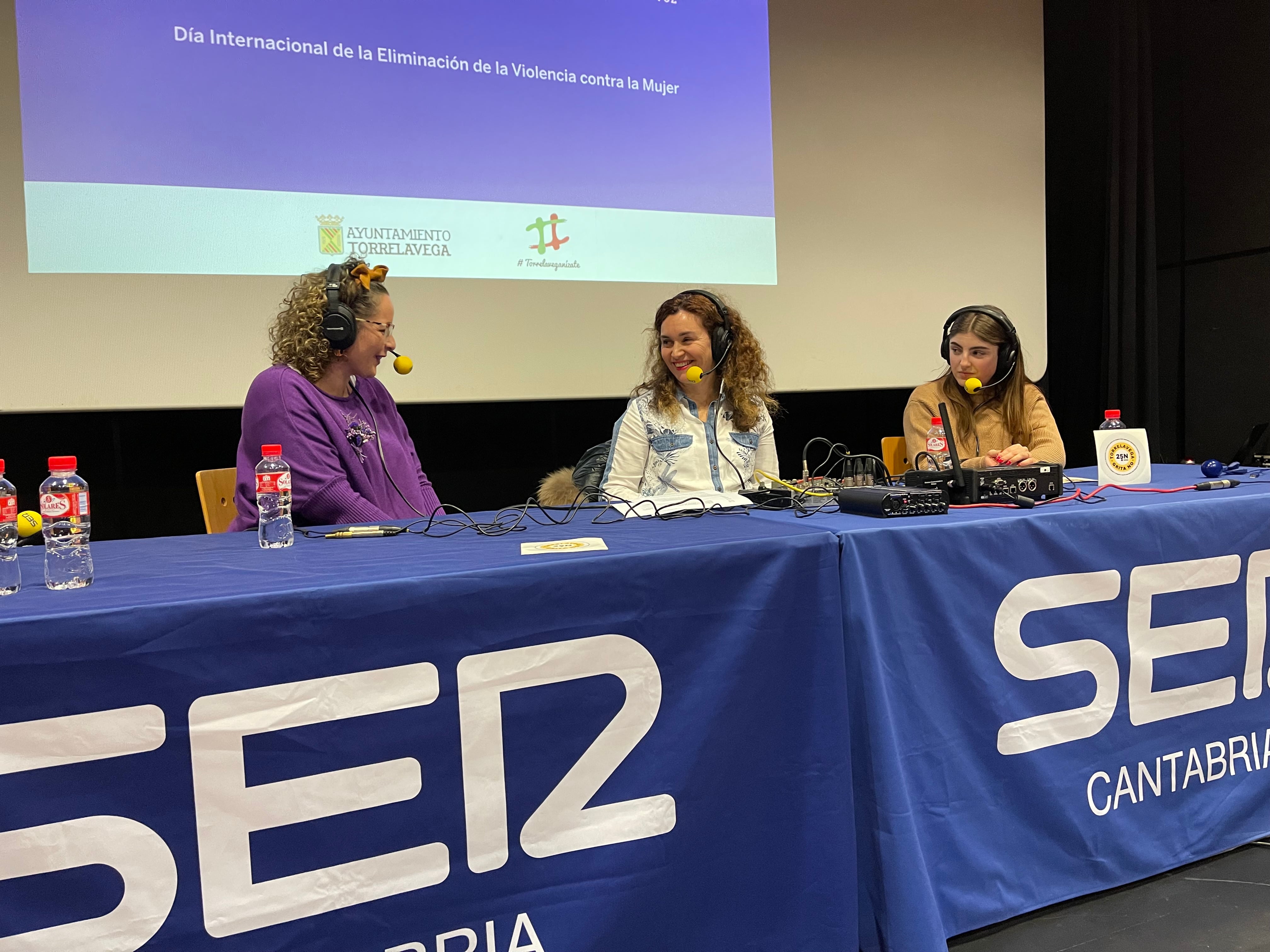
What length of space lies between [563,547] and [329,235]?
2.02m

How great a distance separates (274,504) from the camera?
147cm

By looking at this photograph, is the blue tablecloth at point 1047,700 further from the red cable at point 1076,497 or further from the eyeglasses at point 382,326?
the eyeglasses at point 382,326

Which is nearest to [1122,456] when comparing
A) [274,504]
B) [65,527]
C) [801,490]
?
[801,490]

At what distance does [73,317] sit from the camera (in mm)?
2721

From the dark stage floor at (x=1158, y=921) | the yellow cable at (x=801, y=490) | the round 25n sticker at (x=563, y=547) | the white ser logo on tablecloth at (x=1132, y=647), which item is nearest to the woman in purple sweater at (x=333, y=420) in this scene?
the round 25n sticker at (x=563, y=547)

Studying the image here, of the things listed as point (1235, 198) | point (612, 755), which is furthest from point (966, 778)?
point (1235, 198)

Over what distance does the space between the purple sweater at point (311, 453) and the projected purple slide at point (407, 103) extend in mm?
1134

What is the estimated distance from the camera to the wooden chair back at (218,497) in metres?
2.21

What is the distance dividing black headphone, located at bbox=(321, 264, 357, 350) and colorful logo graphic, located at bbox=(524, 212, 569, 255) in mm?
1198

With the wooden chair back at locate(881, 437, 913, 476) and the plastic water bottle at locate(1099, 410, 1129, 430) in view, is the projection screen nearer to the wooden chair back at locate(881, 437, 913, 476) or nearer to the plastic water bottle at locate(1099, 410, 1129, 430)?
→ the wooden chair back at locate(881, 437, 913, 476)

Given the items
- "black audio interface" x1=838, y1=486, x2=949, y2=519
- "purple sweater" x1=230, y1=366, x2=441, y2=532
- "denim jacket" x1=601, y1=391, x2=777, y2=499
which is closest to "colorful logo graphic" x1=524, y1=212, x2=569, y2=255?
"denim jacket" x1=601, y1=391, x2=777, y2=499

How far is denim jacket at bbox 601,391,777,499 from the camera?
2.33 meters

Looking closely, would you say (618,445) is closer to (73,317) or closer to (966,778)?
(966,778)

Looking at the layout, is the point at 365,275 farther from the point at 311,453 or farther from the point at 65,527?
the point at 65,527
